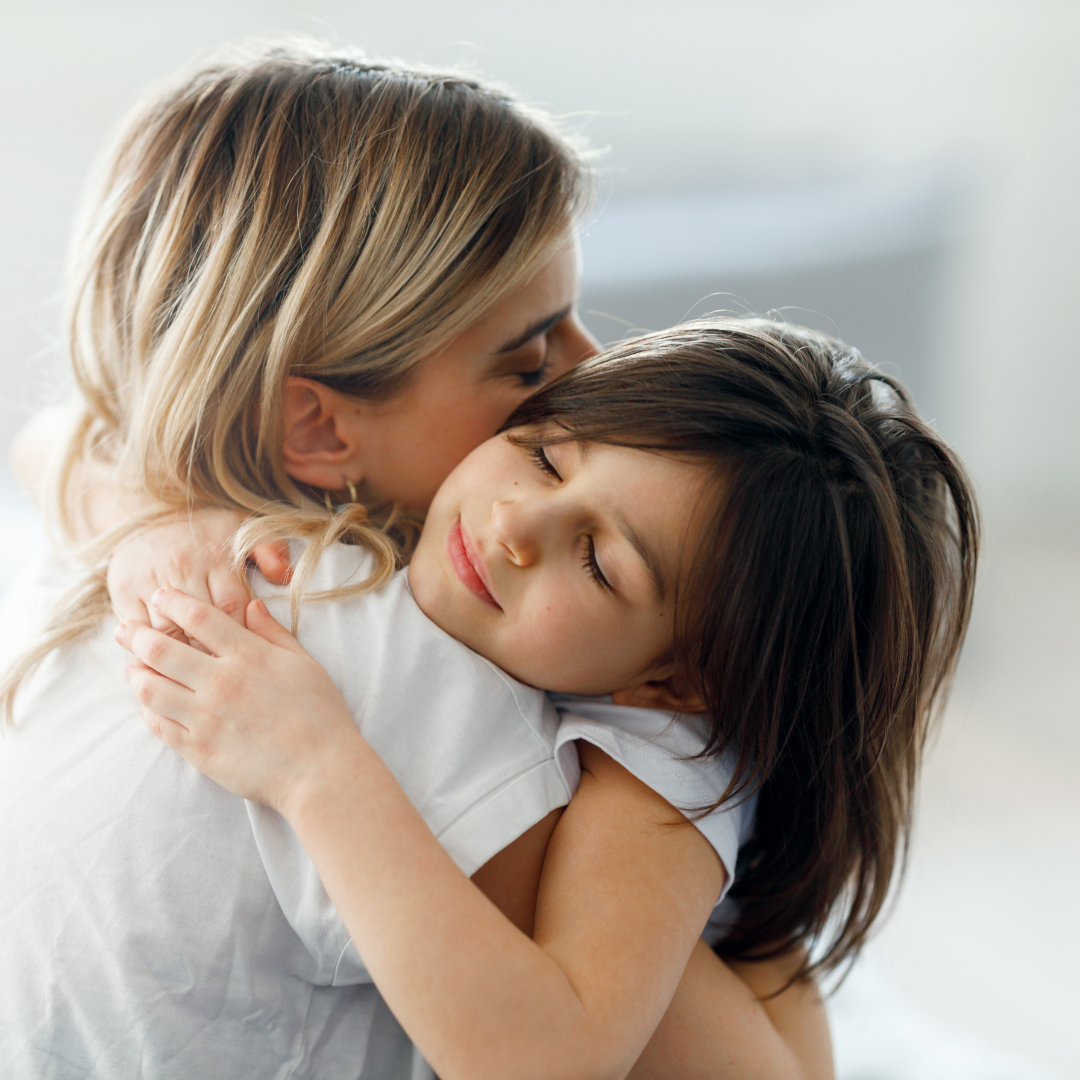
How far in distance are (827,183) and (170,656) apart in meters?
1.56

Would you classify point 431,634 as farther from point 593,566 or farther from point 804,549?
point 804,549

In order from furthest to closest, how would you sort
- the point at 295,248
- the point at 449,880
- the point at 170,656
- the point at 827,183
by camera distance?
the point at 827,183 → the point at 295,248 → the point at 170,656 → the point at 449,880

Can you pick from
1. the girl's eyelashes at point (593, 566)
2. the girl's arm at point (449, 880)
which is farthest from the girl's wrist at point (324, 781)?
the girl's eyelashes at point (593, 566)

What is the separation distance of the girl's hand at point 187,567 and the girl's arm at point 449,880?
32 mm

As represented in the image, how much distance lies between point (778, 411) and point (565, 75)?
4.52ft

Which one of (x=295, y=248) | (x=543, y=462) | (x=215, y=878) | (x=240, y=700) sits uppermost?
(x=295, y=248)

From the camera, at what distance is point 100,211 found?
101 centimetres

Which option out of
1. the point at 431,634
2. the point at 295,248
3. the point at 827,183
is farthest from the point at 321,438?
the point at 827,183

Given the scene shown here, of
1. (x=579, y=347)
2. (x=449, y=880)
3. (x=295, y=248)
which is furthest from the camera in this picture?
(x=579, y=347)

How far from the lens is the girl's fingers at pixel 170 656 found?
71 cm

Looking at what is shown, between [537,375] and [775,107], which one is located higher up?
[775,107]

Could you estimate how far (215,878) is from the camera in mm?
677

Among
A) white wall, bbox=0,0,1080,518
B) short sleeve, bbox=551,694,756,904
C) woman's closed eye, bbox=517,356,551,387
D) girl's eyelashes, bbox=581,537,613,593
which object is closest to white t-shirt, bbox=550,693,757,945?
short sleeve, bbox=551,694,756,904

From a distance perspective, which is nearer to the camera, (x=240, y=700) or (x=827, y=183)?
(x=240, y=700)
